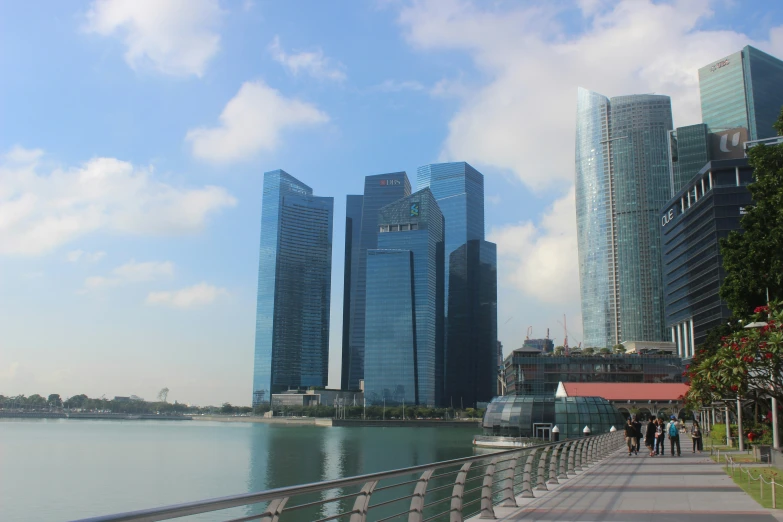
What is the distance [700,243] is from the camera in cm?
14138

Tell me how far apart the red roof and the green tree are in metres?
83.3

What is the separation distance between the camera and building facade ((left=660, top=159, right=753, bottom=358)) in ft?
432

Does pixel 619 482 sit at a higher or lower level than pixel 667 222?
lower

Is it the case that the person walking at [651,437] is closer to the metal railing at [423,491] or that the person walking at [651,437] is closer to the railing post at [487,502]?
the metal railing at [423,491]

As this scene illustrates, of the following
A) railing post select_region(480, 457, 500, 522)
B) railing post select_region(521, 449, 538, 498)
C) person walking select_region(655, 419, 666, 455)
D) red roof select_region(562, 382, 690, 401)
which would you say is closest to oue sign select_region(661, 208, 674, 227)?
red roof select_region(562, 382, 690, 401)

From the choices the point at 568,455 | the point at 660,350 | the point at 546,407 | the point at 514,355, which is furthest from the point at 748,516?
the point at 660,350

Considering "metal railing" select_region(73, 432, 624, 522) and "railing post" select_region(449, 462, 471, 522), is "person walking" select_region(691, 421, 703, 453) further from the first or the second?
"railing post" select_region(449, 462, 471, 522)

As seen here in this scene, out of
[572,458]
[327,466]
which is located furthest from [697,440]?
[327,466]

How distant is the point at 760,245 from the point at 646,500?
20.4 m

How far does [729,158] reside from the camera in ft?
497

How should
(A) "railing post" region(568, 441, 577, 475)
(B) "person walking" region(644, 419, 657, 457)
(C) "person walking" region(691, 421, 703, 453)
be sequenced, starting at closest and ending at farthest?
(A) "railing post" region(568, 441, 577, 475) < (B) "person walking" region(644, 419, 657, 457) < (C) "person walking" region(691, 421, 703, 453)

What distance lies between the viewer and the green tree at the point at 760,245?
101 feet

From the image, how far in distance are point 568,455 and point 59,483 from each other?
4510cm

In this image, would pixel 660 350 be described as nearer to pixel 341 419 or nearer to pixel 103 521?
pixel 341 419
